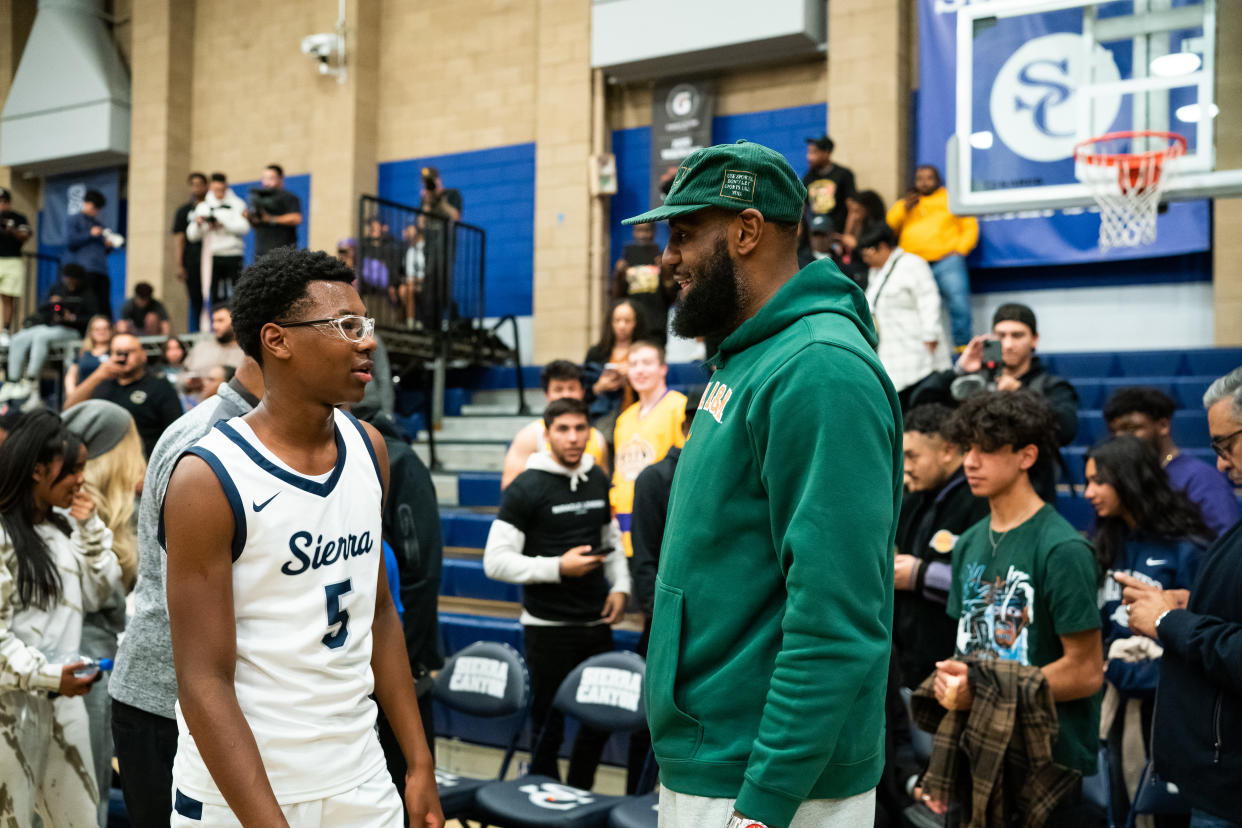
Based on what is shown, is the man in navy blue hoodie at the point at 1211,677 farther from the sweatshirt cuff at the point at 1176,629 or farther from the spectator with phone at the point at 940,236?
the spectator with phone at the point at 940,236

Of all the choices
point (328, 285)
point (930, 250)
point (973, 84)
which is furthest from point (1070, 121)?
point (328, 285)

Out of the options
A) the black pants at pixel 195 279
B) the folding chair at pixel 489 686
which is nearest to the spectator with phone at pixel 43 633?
the folding chair at pixel 489 686

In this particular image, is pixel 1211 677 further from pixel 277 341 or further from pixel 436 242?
pixel 436 242

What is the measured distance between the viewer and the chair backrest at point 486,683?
4.36 m

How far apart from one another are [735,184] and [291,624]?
3.51 ft

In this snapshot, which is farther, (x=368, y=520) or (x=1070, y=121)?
(x=1070, y=121)

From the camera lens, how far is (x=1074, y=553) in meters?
3.09

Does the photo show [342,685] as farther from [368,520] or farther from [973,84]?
[973,84]

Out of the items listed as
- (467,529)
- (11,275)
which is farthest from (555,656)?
(11,275)

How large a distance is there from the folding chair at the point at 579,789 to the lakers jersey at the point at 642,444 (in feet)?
3.73

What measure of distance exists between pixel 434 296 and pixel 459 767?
517 centimetres

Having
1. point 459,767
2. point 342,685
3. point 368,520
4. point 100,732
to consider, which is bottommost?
point 459,767

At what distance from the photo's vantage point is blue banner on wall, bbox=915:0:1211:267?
240 inches

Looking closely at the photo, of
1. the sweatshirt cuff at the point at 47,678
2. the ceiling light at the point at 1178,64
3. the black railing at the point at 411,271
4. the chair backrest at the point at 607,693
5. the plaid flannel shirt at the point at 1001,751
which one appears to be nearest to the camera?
the plaid flannel shirt at the point at 1001,751
